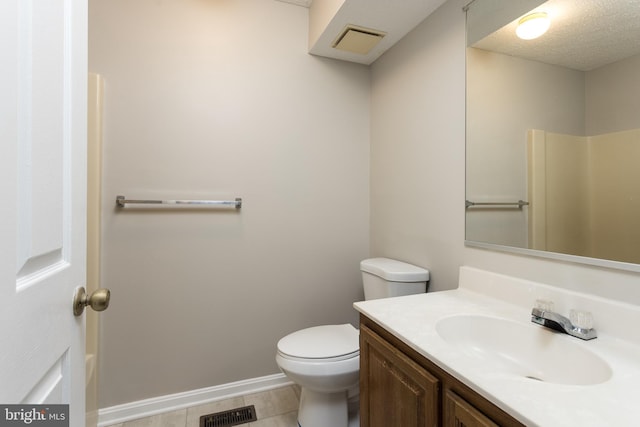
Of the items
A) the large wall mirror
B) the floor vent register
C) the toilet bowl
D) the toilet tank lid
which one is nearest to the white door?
the toilet bowl

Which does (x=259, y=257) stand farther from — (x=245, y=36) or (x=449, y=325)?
(x=245, y=36)

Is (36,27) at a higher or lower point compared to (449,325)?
higher

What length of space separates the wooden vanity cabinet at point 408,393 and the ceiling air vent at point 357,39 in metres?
1.51

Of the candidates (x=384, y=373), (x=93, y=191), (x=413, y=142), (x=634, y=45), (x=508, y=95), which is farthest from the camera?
(x=413, y=142)

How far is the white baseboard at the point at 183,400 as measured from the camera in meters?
1.54

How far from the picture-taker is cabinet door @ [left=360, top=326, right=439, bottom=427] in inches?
30.4

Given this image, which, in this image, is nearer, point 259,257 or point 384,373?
point 384,373

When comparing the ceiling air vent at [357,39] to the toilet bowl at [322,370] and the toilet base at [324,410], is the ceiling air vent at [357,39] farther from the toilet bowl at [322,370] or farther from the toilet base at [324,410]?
the toilet base at [324,410]

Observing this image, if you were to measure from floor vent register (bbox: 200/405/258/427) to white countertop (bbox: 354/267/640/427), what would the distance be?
106 cm

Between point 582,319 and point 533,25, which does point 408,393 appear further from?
point 533,25

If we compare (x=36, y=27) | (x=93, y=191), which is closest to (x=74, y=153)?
(x=36, y=27)

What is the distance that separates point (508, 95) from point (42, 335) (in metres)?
1.58

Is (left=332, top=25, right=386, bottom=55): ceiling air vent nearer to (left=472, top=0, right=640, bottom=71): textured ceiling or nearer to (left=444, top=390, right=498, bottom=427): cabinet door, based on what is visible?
(left=472, top=0, right=640, bottom=71): textured ceiling

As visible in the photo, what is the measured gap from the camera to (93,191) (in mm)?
1461
